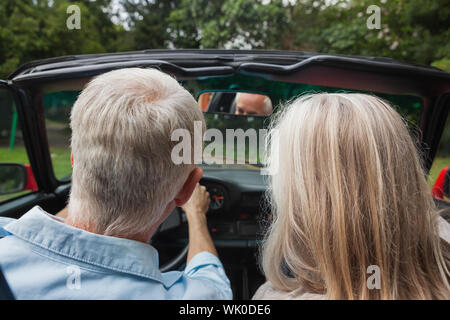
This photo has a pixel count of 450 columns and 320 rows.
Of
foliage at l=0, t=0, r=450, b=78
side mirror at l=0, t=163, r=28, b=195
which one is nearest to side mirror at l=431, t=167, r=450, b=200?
side mirror at l=0, t=163, r=28, b=195

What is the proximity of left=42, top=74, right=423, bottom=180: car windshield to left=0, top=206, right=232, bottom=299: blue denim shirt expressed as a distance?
0.89 metres

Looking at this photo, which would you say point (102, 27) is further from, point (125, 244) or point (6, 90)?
point (125, 244)

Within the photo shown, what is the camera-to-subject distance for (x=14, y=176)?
9.36 ft

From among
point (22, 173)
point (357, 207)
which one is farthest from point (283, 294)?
point (22, 173)

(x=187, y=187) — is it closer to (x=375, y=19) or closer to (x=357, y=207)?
(x=357, y=207)

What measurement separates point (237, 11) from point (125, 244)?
1234 cm

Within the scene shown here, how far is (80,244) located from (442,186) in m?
2.44

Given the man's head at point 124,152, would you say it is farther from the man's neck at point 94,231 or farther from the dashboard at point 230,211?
the dashboard at point 230,211

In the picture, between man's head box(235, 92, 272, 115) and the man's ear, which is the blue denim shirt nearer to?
the man's ear

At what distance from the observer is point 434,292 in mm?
1042

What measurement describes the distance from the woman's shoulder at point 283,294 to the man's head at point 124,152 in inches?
20.5

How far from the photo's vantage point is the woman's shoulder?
110 cm

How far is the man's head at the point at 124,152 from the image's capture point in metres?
0.93

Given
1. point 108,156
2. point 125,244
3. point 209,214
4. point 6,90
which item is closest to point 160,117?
point 108,156
